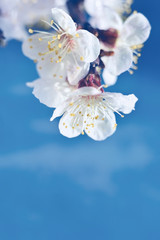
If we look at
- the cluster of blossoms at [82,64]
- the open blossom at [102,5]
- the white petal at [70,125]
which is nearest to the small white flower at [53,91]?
the cluster of blossoms at [82,64]

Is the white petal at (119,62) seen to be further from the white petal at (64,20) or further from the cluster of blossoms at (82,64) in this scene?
the white petal at (64,20)

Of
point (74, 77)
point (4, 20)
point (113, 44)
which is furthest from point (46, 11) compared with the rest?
point (74, 77)

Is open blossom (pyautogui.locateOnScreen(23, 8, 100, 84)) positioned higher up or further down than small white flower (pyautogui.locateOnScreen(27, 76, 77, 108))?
higher up

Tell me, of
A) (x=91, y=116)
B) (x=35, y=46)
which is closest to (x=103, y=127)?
(x=91, y=116)

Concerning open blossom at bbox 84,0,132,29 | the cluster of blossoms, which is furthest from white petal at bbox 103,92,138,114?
open blossom at bbox 84,0,132,29

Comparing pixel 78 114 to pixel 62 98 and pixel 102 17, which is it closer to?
pixel 62 98

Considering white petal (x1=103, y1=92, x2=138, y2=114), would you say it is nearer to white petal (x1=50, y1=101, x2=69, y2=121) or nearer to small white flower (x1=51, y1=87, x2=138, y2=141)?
small white flower (x1=51, y1=87, x2=138, y2=141)
